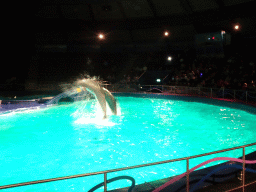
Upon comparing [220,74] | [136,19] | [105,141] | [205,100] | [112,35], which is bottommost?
[105,141]

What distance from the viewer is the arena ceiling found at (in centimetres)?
2595

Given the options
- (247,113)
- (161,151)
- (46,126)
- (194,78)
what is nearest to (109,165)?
(161,151)

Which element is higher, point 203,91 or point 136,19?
point 136,19

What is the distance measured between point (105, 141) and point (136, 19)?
2503 centimetres

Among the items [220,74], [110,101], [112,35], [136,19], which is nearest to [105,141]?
[110,101]

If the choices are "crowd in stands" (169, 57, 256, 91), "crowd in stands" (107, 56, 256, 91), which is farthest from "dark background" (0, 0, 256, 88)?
"crowd in stands" (169, 57, 256, 91)

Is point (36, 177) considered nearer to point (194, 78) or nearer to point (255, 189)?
point (255, 189)

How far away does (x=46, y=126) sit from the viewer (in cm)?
1147

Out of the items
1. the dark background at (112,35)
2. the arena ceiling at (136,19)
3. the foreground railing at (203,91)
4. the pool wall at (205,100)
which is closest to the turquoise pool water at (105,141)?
the pool wall at (205,100)

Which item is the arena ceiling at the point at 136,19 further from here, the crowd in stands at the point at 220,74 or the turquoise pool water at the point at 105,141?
the turquoise pool water at the point at 105,141

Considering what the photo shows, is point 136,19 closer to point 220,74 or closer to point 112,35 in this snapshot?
point 112,35

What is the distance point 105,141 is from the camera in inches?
351

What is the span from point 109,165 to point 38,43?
29.1m

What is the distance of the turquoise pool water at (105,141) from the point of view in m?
6.47
